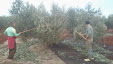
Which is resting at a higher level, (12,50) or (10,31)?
(10,31)

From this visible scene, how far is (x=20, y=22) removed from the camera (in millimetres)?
9984

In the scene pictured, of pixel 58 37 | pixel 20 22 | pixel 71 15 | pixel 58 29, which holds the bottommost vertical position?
pixel 58 37

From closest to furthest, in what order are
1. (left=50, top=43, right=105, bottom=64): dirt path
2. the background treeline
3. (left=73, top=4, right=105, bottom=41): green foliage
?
(left=50, top=43, right=105, bottom=64): dirt path < the background treeline < (left=73, top=4, right=105, bottom=41): green foliage

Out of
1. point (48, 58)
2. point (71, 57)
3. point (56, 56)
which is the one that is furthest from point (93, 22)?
Answer: point (48, 58)

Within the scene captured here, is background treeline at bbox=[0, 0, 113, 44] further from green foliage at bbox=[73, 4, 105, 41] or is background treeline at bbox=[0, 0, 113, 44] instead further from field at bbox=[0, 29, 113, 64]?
field at bbox=[0, 29, 113, 64]

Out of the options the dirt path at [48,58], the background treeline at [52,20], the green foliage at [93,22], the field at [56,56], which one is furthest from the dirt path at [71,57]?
the green foliage at [93,22]

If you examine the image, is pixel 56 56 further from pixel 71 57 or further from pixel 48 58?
pixel 71 57

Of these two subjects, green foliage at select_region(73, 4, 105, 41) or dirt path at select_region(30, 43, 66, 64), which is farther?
green foliage at select_region(73, 4, 105, 41)

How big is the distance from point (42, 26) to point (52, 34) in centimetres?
100

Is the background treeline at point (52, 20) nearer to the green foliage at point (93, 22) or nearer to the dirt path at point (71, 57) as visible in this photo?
the green foliage at point (93, 22)

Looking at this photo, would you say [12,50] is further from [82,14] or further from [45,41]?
[82,14]

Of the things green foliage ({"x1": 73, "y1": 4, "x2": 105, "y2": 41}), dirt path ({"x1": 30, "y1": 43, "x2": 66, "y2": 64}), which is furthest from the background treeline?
dirt path ({"x1": 30, "y1": 43, "x2": 66, "y2": 64})

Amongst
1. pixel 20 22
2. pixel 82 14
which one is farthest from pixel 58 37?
pixel 20 22

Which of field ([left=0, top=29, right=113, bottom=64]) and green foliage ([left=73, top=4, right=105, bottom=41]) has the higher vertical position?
green foliage ([left=73, top=4, right=105, bottom=41])
